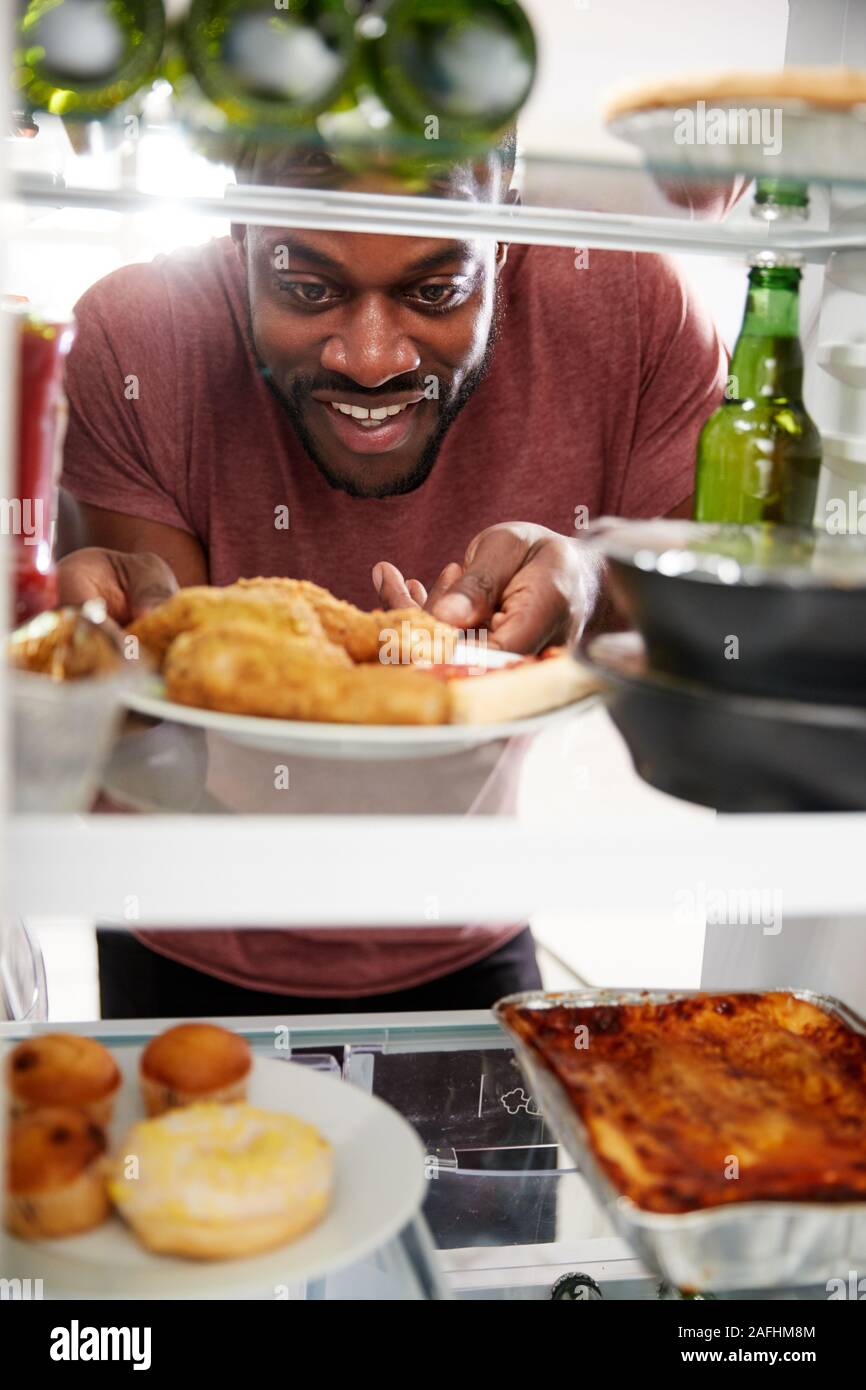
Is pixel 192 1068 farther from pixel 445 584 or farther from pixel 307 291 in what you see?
pixel 307 291

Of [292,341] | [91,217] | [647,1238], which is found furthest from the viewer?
[91,217]

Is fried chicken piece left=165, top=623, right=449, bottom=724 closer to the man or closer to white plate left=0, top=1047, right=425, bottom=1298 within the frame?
white plate left=0, top=1047, right=425, bottom=1298

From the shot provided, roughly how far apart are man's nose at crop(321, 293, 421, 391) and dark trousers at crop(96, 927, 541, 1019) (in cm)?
68

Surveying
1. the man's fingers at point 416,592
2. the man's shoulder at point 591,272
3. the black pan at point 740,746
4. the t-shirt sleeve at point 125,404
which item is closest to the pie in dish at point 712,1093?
the black pan at point 740,746

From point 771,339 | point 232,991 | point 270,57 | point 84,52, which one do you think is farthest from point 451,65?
point 232,991

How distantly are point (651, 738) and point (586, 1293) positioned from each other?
473 millimetres

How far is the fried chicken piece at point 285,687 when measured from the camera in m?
0.70

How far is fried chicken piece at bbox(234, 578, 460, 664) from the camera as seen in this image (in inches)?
31.8

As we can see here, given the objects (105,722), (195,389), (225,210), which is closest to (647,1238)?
(105,722)

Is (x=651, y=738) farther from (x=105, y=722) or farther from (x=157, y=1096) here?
(x=157, y=1096)

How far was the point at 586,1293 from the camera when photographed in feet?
3.06

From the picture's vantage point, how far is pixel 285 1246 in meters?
0.73

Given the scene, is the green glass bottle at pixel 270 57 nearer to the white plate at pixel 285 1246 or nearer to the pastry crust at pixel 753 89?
the pastry crust at pixel 753 89

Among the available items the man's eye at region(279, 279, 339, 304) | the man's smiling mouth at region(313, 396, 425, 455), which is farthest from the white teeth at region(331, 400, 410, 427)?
the man's eye at region(279, 279, 339, 304)
